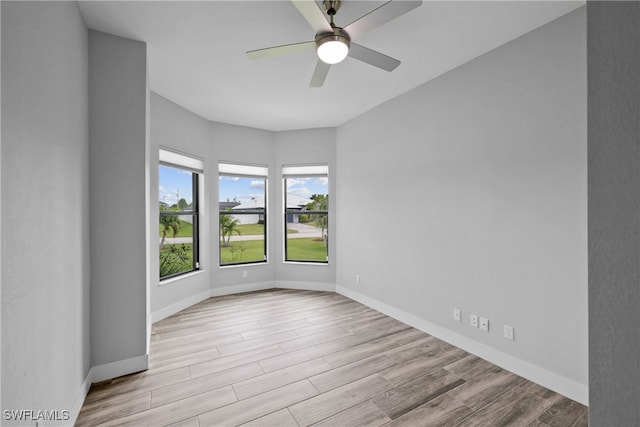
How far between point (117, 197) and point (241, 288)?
2892 mm

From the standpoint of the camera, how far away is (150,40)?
2.52 m

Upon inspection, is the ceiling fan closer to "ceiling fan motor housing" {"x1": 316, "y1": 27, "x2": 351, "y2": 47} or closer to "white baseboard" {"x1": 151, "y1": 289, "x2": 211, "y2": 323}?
"ceiling fan motor housing" {"x1": 316, "y1": 27, "x2": 351, "y2": 47}

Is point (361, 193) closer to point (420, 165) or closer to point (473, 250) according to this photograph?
point (420, 165)

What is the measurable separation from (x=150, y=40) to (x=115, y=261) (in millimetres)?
1869

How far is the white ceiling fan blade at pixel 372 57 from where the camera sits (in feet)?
7.15

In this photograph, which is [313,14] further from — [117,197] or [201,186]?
[201,186]

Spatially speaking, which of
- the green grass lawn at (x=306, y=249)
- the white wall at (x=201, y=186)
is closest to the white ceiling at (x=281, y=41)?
the white wall at (x=201, y=186)

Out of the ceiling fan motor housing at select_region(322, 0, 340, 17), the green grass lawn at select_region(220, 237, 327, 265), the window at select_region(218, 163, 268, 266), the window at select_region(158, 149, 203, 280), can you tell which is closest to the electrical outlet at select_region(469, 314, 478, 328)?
the green grass lawn at select_region(220, 237, 327, 265)

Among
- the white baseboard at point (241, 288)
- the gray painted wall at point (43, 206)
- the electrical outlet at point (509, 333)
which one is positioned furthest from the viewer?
the white baseboard at point (241, 288)

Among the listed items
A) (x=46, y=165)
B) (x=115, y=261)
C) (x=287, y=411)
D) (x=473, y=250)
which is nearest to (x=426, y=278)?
(x=473, y=250)

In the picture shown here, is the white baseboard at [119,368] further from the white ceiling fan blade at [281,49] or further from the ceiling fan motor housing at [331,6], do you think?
the ceiling fan motor housing at [331,6]

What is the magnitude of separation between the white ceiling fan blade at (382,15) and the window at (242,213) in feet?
11.2

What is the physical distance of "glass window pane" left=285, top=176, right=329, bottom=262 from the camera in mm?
5277

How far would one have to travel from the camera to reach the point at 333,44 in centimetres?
202
